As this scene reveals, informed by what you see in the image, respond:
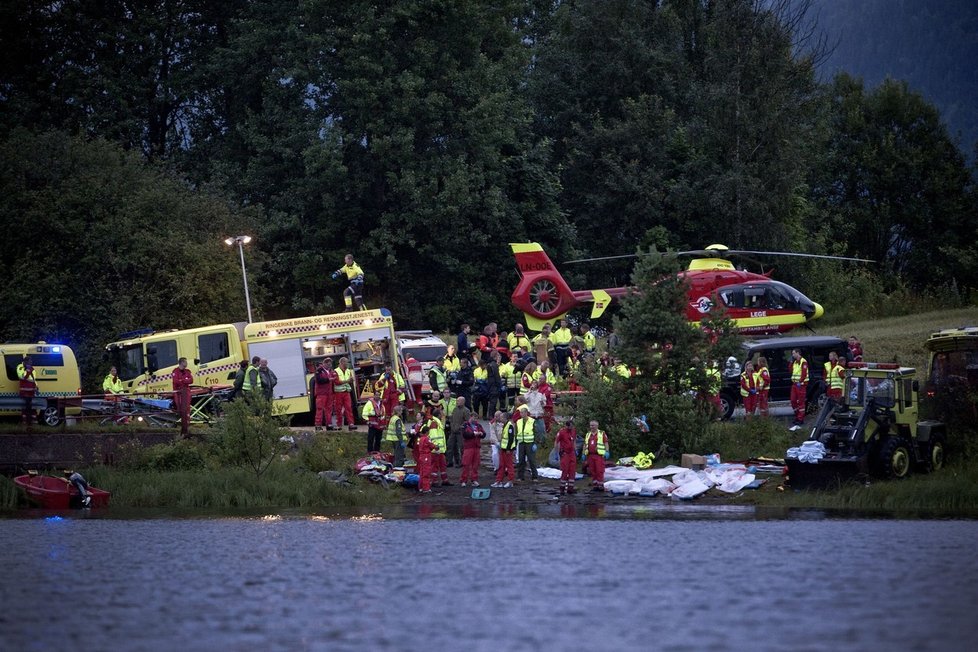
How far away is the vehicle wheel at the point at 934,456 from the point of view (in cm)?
2786

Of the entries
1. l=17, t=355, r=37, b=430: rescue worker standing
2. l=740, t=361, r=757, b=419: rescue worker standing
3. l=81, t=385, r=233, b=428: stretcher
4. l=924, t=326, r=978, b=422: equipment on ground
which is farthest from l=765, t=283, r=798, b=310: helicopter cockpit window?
l=17, t=355, r=37, b=430: rescue worker standing

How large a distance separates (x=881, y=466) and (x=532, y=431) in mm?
6997

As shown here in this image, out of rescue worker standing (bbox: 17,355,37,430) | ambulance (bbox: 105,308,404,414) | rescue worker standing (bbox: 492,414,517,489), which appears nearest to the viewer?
rescue worker standing (bbox: 492,414,517,489)

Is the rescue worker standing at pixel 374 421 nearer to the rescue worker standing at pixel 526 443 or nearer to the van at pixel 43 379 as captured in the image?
the rescue worker standing at pixel 526 443

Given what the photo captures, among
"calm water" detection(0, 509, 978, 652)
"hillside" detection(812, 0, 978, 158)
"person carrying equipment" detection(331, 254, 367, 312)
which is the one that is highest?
"hillside" detection(812, 0, 978, 158)

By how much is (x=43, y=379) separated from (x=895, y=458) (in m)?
22.7

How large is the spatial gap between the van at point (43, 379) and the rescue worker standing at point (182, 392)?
3.61m

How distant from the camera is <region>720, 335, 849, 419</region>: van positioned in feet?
112

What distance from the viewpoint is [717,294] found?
38.2 metres

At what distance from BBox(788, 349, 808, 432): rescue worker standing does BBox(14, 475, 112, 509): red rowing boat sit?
15.8 m

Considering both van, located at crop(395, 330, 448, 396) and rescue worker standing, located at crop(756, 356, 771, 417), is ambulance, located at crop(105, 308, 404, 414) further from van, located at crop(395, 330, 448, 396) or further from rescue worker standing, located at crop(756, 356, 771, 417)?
rescue worker standing, located at crop(756, 356, 771, 417)

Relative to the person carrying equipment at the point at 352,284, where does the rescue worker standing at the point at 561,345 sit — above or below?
below

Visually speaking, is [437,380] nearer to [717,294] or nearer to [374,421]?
[374,421]

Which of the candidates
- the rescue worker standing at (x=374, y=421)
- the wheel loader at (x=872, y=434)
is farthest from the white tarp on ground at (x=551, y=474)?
the wheel loader at (x=872, y=434)
